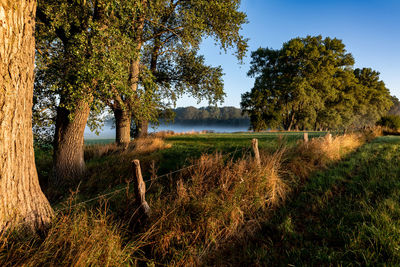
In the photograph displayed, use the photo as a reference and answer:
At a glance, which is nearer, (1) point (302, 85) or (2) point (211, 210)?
(2) point (211, 210)

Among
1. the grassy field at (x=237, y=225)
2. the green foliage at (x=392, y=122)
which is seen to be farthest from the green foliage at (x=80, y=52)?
the green foliage at (x=392, y=122)

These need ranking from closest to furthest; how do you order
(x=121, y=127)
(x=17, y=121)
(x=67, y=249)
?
(x=67, y=249) → (x=17, y=121) → (x=121, y=127)

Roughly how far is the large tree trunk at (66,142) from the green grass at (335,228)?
20.7ft

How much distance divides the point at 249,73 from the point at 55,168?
33.8 metres

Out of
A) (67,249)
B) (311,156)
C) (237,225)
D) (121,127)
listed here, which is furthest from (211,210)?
(121,127)

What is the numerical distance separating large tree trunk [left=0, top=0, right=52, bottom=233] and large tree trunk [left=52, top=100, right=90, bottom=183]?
140 inches

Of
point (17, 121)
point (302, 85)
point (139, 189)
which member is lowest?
point (139, 189)

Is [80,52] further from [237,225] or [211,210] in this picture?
[237,225]

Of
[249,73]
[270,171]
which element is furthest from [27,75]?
[249,73]

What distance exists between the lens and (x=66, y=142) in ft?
20.3

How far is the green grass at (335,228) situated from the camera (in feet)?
8.42

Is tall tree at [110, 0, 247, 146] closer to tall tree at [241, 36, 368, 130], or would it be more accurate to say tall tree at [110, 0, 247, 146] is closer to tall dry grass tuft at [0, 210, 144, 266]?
tall dry grass tuft at [0, 210, 144, 266]

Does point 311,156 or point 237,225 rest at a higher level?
point 311,156

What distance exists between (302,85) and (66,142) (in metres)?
28.0
